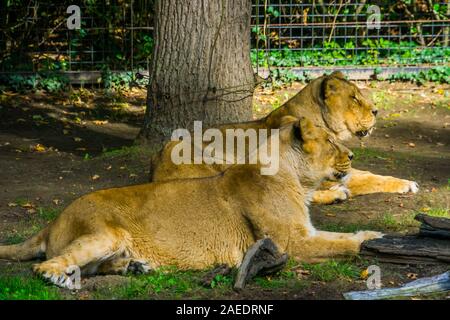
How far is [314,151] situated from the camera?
704cm

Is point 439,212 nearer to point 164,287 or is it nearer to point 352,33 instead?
point 164,287

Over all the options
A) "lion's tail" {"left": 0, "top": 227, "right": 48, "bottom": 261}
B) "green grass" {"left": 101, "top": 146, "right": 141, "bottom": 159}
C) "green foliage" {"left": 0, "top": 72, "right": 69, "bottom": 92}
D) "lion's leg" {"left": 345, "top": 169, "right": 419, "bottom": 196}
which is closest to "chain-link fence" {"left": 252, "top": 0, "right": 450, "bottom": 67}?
"green foliage" {"left": 0, "top": 72, "right": 69, "bottom": 92}

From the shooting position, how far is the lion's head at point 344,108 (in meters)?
9.11

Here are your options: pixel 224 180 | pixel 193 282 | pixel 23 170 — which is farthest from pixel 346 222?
pixel 23 170

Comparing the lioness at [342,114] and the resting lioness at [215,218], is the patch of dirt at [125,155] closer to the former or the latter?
the lioness at [342,114]

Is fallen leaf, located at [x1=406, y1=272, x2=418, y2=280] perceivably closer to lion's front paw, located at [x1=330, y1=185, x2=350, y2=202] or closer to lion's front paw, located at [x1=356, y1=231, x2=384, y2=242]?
lion's front paw, located at [x1=356, y1=231, x2=384, y2=242]

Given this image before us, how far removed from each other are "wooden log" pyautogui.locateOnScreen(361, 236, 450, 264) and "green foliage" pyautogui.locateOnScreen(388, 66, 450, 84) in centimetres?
963

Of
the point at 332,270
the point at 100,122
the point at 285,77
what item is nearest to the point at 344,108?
the point at 332,270

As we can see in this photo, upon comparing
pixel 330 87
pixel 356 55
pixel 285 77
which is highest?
pixel 330 87

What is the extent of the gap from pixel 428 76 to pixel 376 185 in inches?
297

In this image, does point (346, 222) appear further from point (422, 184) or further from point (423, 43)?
point (423, 43)

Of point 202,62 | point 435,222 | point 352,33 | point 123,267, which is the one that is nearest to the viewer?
point 435,222
